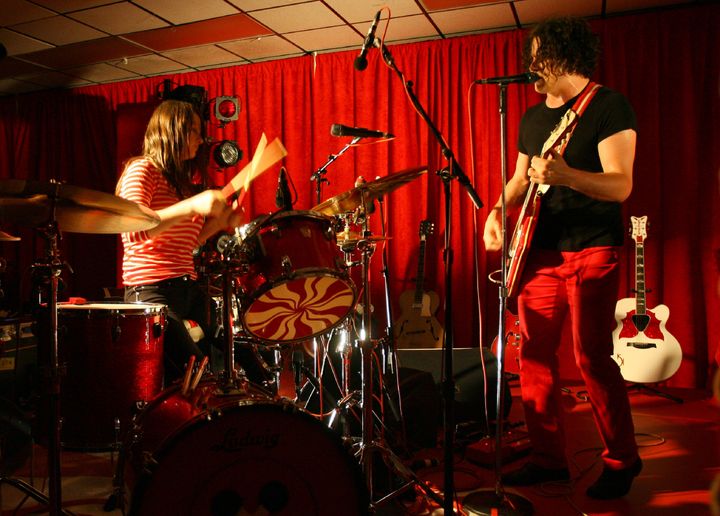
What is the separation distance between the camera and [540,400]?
86.1 inches

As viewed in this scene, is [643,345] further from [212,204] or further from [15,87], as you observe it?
[15,87]

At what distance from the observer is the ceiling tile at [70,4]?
161 inches

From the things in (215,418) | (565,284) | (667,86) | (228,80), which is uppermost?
(228,80)

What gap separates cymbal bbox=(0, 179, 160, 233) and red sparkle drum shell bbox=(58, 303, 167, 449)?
0.52m

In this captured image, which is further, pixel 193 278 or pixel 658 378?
pixel 658 378

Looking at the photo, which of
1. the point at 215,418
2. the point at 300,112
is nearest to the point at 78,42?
the point at 300,112

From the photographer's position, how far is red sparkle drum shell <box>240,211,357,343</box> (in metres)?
1.64

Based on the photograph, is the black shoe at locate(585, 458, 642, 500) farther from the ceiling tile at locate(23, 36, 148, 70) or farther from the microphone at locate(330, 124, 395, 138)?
the ceiling tile at locate(23, 36, 148, 70)

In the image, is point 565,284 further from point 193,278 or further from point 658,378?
point 658,378

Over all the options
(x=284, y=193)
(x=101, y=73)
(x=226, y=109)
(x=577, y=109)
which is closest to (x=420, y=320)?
(x=226, y=109)

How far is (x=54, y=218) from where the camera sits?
168 cm

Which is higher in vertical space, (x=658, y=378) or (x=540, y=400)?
(x=540, y=400)

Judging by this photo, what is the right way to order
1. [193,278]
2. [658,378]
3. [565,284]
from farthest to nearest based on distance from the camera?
[658,378] → [193,278] → [565,284]

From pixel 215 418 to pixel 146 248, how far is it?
116 centimetres
